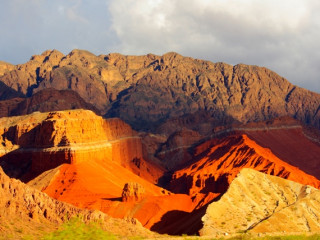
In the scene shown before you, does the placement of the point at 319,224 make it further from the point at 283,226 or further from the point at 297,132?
the point at 297,132

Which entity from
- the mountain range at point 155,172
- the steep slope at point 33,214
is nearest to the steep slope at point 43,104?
the mountain range at point 155,172

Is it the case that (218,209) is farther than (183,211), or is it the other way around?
(183,211)

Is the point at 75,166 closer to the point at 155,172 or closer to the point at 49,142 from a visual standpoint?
the point at 49,142

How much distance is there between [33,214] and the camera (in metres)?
30.6

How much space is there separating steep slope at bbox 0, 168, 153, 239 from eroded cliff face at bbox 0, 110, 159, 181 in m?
43.9

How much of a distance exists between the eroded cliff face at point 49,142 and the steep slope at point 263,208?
34.8 meters

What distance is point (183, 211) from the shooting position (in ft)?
186

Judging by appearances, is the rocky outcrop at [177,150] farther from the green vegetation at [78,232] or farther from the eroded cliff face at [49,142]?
the green vegetation at [78,232]

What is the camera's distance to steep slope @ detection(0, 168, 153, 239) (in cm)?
2884

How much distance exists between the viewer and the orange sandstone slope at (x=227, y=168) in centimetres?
8469

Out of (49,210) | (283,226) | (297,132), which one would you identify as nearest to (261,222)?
(283,226)

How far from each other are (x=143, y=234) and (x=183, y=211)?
78.1 feet

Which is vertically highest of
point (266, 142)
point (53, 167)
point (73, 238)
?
point (266, 142)

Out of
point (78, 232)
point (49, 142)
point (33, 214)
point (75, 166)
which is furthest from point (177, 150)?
point (78, 232)
